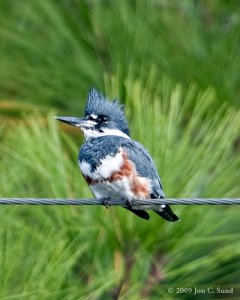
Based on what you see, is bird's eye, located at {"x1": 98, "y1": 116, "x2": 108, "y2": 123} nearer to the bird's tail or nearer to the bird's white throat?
the bird's white throat

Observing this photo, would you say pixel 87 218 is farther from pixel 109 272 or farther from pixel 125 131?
pixel 125 131

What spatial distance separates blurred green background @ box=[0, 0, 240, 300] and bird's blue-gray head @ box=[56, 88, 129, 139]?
0.04 m

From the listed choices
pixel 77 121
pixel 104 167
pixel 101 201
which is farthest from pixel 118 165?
pixel 101 201

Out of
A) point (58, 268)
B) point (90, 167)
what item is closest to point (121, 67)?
point (90, 167)

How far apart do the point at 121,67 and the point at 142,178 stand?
487 mm

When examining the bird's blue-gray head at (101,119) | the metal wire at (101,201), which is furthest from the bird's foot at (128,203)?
the bird's blue-gray head at (101,119)

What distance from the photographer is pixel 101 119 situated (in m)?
3.16

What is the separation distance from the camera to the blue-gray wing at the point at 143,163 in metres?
2.95

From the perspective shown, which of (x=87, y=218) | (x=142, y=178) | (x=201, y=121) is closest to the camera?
(x=87, y=218)

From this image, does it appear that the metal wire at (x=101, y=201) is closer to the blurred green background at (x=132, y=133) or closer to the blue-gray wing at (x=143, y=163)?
the blurred green background at (x=132, y=133)

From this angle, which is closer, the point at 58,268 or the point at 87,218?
the point at 58,268

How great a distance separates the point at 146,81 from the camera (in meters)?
3.39

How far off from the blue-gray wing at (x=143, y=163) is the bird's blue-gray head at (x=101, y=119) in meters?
0.11

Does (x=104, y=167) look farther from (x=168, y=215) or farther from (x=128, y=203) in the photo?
(x=168, y=215)
